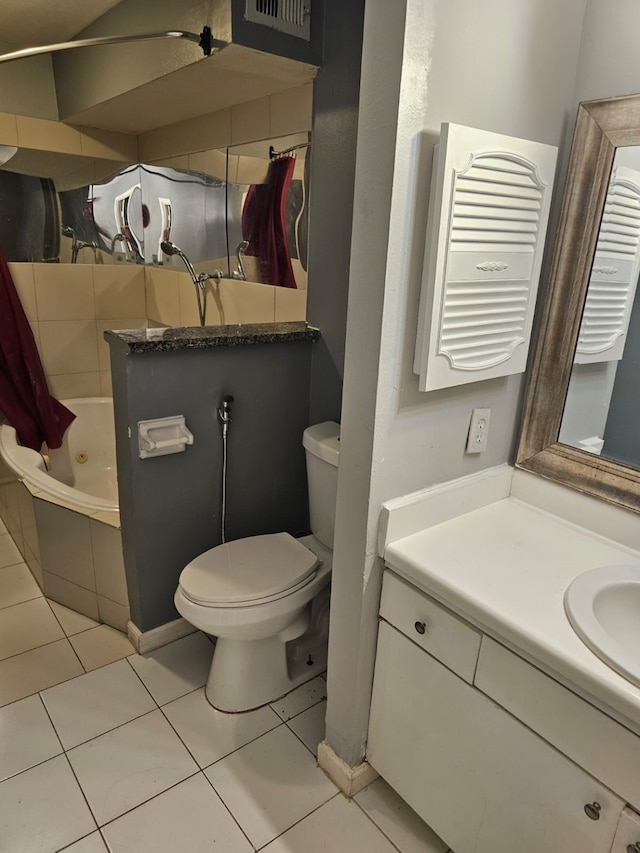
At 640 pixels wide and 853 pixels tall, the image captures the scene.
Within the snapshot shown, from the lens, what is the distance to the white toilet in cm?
168

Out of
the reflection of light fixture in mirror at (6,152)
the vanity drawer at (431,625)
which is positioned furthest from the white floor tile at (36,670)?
the reflection of light fixture in mirror at (6,152)

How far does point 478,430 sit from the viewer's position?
147 centimetres

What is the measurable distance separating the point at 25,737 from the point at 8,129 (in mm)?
2652

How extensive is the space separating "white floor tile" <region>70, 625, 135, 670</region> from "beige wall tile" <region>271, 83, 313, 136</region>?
6.42ft

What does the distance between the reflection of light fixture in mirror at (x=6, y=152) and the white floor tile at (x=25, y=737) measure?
242cm

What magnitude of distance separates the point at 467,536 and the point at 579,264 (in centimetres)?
73

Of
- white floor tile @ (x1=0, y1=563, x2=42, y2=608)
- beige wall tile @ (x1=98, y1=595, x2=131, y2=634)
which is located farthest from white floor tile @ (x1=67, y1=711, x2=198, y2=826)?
white floor tile @ (x1=0, y1=563, x2=42, y2=608)

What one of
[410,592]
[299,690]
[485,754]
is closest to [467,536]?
[410,592]

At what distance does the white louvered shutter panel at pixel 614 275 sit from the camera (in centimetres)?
131

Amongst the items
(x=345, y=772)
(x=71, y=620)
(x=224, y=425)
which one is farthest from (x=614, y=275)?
(x=71, y=620)

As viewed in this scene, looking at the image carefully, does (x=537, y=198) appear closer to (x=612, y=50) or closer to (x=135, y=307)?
(x=612, y=50)

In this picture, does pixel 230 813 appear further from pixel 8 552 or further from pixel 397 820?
pixel 8 552

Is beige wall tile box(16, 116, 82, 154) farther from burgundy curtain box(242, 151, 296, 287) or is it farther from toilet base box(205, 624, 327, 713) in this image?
toilet base box(205, 624, 327, 713)

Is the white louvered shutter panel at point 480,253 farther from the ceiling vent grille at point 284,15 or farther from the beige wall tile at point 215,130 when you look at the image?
the beige wall tile at point 215,130
